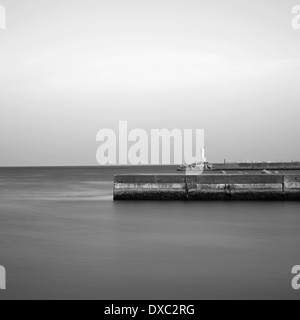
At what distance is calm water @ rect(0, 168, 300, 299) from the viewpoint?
7473 mm

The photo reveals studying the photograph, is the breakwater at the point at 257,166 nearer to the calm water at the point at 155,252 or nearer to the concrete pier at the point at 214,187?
the concrete pier at the point at 214,187

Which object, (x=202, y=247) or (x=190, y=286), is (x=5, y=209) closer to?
(x=202, y=247)

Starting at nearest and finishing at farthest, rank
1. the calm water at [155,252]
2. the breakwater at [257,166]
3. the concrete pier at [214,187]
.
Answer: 1. the calm water at [155,252]
2. the concrete pier at [214,187]
3. the breakwater at [257,166]

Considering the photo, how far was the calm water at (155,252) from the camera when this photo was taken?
7.47 meters

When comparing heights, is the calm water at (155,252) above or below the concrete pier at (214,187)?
below

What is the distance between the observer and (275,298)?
690 cm

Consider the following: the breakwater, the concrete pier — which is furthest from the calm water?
the breakwater

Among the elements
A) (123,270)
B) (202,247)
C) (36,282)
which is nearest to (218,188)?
(202,247)

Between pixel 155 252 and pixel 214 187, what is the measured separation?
10121mm

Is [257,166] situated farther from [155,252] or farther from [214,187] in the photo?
[155,252]

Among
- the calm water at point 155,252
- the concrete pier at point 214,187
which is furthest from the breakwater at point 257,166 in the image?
the calm water at point 155,252

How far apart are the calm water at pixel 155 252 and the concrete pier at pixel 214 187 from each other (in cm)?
118
